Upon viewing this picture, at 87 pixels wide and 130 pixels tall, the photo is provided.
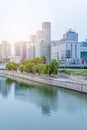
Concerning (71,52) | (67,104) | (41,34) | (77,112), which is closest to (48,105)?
(67,104)

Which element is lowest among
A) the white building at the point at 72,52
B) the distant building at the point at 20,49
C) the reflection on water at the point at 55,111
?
the reflection on water at the point at 55,111

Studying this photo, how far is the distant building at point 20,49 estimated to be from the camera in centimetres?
12272

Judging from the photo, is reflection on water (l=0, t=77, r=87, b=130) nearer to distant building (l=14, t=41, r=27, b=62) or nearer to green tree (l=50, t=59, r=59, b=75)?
green tree (l=50, t=59, r=59, b=75)

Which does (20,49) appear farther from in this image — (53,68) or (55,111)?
(55,111)

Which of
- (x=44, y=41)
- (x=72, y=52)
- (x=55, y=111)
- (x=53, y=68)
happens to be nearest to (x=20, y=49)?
(x=44, y=41)

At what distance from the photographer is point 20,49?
4978 inches

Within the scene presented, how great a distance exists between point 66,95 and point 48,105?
4.18m

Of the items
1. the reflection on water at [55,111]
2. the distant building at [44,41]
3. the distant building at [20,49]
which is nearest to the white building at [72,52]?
the distant building at [44,41]

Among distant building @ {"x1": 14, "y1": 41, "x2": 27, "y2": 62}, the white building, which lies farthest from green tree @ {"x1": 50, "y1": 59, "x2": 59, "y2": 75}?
distant building @ {"x1": 14, "y1": 41, "x2": 27, "y2": 62}

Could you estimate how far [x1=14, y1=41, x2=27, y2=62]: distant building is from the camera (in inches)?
4831

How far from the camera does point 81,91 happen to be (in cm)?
2184

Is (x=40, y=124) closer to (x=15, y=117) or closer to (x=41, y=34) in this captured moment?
(x=15, y=117)

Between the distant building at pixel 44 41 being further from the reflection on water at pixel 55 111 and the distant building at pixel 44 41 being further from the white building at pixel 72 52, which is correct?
the reflection on water at pixel 55 111

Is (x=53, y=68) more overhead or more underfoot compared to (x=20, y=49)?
more underfoot
